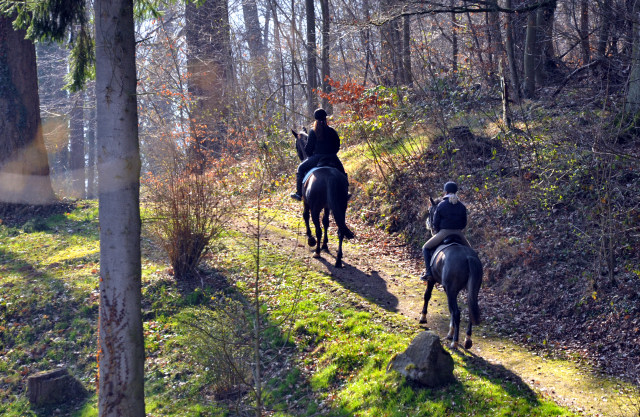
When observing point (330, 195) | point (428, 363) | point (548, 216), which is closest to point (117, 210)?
point (428, 363)

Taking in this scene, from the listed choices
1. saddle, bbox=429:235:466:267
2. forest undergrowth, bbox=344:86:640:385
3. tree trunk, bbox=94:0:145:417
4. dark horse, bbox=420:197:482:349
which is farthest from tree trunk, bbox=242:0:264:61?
dark horse, bbox=420:197:482:349

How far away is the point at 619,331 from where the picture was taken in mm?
7832

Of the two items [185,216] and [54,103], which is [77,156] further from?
[185,216]

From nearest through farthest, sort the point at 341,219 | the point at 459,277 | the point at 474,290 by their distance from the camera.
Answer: the point at 474,290
the point at 459,277
the point at 341,219

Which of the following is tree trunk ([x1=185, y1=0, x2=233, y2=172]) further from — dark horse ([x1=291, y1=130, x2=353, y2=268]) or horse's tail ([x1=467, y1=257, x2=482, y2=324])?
horse's tail ([x1=467, y1=257, x2=482, y2=324])

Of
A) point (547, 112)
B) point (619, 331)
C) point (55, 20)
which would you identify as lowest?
point (619, 331)

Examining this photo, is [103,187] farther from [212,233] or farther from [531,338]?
[531,338]

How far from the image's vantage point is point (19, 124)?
1692 cm

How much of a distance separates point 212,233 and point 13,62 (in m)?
10.5

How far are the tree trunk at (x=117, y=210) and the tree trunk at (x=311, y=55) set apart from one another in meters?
15.9

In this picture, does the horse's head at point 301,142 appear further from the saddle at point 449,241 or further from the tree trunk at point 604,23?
the tree trunk at point 604,23

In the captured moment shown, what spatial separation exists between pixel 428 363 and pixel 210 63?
824 inches

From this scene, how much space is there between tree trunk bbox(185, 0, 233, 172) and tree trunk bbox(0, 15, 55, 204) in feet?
25.0

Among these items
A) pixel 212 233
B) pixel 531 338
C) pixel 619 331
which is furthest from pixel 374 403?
pixel 212 233
